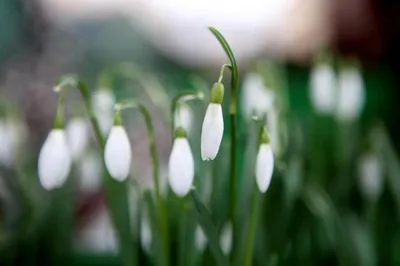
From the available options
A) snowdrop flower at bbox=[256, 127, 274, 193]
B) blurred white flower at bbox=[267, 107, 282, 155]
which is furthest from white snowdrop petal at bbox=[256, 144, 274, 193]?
blurred white flower at bbox=[267, 107, 282, 155]

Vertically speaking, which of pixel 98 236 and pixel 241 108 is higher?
pixel 241 108

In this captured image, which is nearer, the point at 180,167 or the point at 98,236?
the point at 180,167

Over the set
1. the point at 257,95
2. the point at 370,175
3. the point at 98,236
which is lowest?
the point at 98,236

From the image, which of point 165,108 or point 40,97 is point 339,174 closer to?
point 165,108

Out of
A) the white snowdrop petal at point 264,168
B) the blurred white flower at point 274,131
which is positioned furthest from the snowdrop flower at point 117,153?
the blurred white flower at point 274,131

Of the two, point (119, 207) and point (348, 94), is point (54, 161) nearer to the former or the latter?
point (119, 207)

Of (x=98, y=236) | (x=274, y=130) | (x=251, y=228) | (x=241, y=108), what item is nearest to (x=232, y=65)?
(x=251, y=228)

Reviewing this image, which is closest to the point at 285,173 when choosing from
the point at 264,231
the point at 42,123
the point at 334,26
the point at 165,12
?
the point at 264,231
